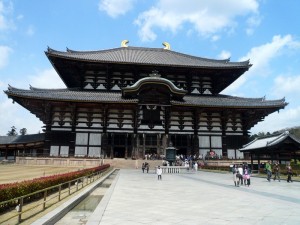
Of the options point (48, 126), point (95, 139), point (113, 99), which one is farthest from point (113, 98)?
point (48, 126)

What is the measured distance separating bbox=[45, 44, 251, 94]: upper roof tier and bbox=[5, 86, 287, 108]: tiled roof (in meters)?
3.24

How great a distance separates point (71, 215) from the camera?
9203 mm

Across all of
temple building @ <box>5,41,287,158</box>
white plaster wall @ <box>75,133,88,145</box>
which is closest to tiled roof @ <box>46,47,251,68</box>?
temple building @ <box>5,41,287,158</box>

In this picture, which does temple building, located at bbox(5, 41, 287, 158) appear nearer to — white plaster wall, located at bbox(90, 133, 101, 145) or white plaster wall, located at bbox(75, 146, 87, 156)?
white plaster wall, located at bbox(90, 133, 101, 145)

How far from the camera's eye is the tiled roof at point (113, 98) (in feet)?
119

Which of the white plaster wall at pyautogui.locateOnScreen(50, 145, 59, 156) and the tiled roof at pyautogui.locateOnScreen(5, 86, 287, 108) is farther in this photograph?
the white plaster wall at pyautogui.locateOnScreen(50, 145, 59, 156)

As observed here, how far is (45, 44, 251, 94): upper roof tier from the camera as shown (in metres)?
41.4

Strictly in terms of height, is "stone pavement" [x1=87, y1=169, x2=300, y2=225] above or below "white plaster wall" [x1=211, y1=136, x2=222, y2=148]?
below

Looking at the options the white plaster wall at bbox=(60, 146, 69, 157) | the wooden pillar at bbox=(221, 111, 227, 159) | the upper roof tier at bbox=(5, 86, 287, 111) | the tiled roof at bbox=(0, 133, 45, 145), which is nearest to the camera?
the upper roof tier at bbox=(5, 86, 287, 111)

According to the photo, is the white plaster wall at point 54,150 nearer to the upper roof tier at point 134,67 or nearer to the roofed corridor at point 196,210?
the upper roof tier at point 134,67

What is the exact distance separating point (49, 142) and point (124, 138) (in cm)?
1011

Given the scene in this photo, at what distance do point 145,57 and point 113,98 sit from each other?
12.3 metres

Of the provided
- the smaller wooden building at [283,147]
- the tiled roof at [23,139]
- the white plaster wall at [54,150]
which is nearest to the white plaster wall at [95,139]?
the white plaster wall at [54,150]

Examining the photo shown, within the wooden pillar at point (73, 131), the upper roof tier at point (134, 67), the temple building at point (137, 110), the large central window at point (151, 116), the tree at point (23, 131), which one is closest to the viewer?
the wooden pillar at point (73, 131)
